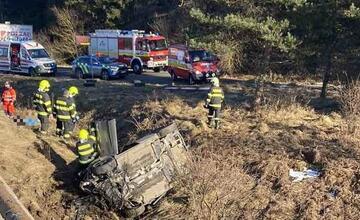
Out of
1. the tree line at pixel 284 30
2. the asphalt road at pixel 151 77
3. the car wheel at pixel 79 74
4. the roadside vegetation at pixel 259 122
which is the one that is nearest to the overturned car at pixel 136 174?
Answer: the roadside vegetation at pixel 259 122

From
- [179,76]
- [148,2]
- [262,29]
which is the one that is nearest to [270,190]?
[262,29]

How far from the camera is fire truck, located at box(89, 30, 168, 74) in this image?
3400 cm

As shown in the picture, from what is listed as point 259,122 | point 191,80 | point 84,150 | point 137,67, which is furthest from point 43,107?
point 137,67

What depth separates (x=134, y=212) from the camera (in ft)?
41.5

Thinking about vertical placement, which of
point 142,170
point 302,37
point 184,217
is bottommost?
point 184,217

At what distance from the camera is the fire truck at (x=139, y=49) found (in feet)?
112

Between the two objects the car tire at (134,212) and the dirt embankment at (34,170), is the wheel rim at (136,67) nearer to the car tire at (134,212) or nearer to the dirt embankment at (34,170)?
the dirt embankment at (34,170)

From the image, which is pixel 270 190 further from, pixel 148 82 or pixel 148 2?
pixel 148 2

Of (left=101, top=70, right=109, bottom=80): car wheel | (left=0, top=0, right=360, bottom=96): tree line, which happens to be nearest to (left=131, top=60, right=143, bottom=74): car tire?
(left=101, top=70, right=109, bottom=80): car wheel

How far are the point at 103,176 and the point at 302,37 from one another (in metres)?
8.90

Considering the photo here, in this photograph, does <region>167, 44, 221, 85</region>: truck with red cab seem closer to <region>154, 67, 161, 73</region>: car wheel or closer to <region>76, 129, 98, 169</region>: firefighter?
<region>154, 67, 161, 73</region>: car wheel

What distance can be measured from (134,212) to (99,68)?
1940cm

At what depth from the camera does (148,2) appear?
49.6 m

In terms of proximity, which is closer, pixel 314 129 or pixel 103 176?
pixel 103 176
